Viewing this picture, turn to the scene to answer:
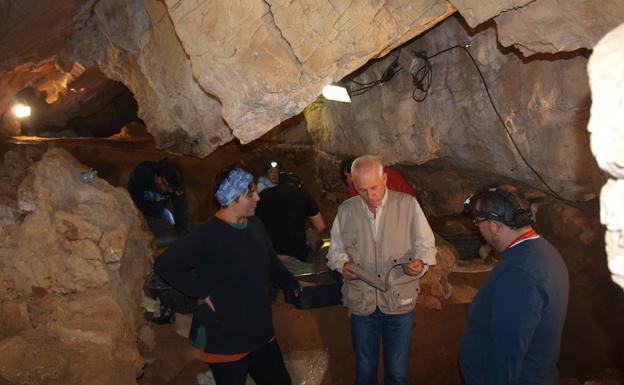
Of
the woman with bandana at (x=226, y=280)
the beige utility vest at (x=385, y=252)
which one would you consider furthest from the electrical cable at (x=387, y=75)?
the woman with bandana at (x=226, y=280)

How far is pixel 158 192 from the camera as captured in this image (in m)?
6.42

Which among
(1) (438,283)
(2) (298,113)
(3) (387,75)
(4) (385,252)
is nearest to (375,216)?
(4) (385,252)

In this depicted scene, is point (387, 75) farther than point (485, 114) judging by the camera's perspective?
Yes

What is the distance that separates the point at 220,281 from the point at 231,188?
0.63 meters

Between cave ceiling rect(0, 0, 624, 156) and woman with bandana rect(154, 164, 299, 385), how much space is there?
146cm

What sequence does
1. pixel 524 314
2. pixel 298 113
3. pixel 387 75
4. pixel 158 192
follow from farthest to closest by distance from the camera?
pixel 387 75 < pixel 158 192 < pixel 298 113 < pixel 524 314

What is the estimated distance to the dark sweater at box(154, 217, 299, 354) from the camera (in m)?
3.32

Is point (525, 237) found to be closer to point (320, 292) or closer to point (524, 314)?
point (524, 314)

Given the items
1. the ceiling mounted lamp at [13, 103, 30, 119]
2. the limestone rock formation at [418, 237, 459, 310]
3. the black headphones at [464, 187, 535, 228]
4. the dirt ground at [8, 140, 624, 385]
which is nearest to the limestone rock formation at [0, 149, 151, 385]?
the dirt ground at [8, 140, 624, 385]

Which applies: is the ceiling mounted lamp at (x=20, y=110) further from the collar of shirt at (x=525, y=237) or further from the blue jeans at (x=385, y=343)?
the collar of shirt at (x=525, y=237)

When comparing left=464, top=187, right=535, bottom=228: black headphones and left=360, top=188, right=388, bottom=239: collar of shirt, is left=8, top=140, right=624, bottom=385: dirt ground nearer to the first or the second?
left=360, top=188, right=388, bottom=239: collar of shirt

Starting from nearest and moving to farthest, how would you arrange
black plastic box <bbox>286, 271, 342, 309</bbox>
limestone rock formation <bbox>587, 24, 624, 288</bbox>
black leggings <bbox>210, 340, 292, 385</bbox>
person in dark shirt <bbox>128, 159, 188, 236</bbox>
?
limestone rock formation <bbox>587, 24, 624, 288</bbox>
black leggings <bbox>210, 340, 292, 385</bbox>
black plastic box <bbox>286, 271, 342, 309</bbox>
person in dark shirt <bbox>128, 159, 188, 236</bbox>

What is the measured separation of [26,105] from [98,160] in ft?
13.8

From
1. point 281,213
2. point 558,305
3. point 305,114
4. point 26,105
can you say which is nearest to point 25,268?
point 281,213
